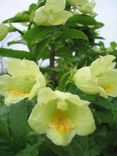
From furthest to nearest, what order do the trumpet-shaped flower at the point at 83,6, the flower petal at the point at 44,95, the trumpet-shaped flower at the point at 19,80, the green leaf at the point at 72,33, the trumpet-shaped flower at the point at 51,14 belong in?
the trumpet-shaped flower at the point at 83,6
the green leaf at the point at 72,33
the trumpet-shaped flower at the point at 51,14
the trumpet-shaped flower at the point at 19,80
the flower petal at the point at 44,95

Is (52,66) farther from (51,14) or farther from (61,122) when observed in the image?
(61,122)

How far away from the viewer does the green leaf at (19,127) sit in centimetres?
129

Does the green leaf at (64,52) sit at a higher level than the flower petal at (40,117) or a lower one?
lower

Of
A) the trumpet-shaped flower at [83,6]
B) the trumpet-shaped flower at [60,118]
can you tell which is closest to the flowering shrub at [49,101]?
the trumpet-shaped flower at [60,118]

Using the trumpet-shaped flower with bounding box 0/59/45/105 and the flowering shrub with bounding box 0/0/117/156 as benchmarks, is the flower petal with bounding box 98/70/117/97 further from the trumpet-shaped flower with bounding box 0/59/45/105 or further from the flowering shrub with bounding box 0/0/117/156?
the trumpet-shaped flower with bounding box 0/59/45/105

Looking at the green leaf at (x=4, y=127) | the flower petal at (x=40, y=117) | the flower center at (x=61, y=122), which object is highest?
the flower petal at (x=40, y=117)

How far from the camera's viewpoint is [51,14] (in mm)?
1638

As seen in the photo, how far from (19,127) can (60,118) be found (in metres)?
0.15

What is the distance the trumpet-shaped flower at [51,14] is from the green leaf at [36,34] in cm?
2

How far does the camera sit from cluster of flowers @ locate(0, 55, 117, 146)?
1155 millimetres

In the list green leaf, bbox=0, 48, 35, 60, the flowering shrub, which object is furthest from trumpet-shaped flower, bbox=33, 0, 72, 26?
green leaf, bbox=0, 48, 35, 60

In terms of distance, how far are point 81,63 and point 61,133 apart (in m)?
0.81

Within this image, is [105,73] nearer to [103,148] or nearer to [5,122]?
[5,122]

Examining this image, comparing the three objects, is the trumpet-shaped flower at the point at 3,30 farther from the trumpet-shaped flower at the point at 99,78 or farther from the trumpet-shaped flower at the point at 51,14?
the trumpet-shaped flower at the point at 99,78
